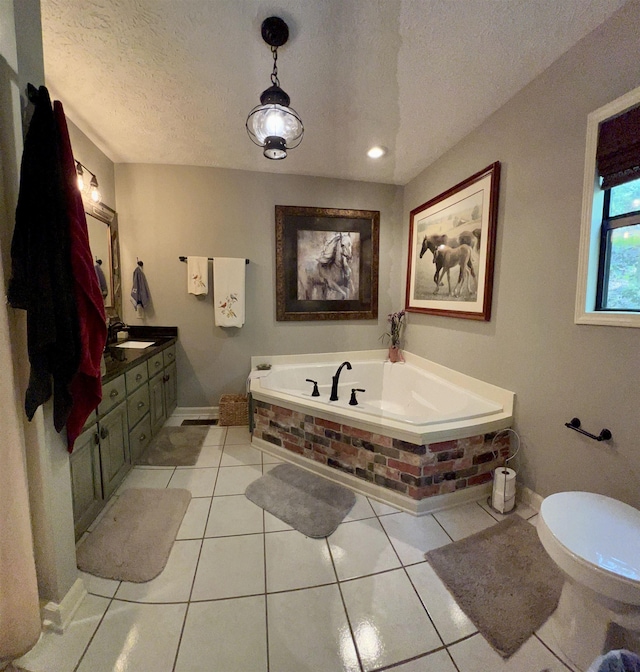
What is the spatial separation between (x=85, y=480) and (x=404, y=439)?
68.3 inches

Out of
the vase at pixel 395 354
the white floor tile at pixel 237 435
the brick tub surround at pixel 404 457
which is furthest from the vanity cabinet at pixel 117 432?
the vase at pixel 395 354

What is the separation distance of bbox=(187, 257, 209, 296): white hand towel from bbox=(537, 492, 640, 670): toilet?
9.61 ft

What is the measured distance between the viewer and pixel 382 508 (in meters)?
1.66

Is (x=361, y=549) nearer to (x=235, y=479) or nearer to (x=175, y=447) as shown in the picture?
(x=235, y=479)

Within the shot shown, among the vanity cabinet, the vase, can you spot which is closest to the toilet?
the vase

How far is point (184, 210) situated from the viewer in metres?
2.71

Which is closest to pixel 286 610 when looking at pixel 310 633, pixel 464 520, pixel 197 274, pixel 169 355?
pixel 310 633

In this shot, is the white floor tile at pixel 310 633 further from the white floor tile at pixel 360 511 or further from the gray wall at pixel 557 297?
the gray wall at pixel 557 297

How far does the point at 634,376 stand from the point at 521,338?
1.83 ft

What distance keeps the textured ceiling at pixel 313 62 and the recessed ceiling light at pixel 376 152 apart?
0.29 feet

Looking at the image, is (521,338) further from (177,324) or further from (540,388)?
(177,324)

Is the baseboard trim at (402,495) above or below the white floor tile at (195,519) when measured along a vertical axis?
above

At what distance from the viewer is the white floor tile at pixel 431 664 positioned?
0.92 m

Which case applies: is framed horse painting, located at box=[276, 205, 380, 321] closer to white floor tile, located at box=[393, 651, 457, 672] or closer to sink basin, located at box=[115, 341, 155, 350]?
sink basin, located at box=[115, 341, 155, 350]
